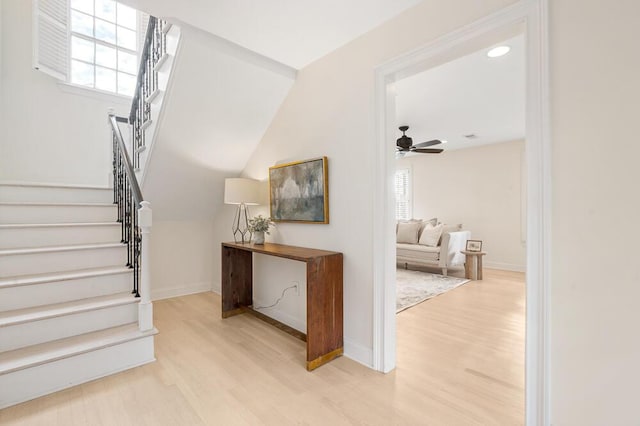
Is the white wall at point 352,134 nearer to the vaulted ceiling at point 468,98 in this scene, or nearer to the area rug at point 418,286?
the vaulted ceiling at point 468,98

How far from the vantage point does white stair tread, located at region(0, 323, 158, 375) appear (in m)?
1.83

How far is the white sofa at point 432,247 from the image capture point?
17.0 feet

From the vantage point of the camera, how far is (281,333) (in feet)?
9.35

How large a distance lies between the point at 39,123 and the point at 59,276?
8.56ft

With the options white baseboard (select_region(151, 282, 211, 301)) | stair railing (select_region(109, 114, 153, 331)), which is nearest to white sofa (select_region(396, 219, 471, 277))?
white baseboard (select_region(151, 282, 211, 301))

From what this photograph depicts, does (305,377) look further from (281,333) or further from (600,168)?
(600,168)

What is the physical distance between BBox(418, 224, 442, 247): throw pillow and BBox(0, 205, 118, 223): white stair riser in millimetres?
4856

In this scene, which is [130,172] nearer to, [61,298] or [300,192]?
[61,298]

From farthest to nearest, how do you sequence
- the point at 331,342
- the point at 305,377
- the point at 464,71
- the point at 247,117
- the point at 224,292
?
1. the point at 224,292
2. the point at 247,117
3. the point at 464,71
4. the point at 331,342
5. the point at 305,377

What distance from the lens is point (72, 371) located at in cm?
197

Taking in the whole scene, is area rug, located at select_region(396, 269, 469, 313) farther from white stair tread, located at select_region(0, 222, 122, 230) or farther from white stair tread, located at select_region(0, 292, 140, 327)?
white stair tread, located at select_region(0, 222, 122, 230)

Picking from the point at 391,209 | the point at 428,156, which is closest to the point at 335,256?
the point at 391,209

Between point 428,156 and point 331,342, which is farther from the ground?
point 428,156

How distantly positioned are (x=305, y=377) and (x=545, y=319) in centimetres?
150
